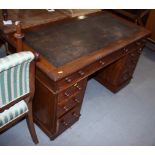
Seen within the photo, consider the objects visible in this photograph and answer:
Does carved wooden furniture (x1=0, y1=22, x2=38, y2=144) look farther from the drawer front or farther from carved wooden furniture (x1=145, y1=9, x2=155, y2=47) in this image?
carved wooden furniture (x1=145, y1=9, x2=155, y2=47)

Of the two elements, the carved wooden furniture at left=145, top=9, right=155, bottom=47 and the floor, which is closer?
the floor

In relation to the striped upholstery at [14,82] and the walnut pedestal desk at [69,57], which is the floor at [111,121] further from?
the striped upholstery at [14,82]

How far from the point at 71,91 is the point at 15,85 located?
0.49 meters

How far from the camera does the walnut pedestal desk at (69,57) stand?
1.42 meters

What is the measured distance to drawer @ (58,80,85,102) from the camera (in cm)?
150

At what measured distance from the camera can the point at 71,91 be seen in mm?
1577

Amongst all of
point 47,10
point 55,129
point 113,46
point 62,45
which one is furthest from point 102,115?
point 47,10

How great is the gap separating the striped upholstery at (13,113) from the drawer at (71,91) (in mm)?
278

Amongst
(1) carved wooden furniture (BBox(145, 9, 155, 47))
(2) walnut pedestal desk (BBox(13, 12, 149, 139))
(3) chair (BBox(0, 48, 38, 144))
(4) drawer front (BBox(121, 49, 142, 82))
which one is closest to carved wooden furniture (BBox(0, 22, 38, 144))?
(3) chair (BBox(0, 48, 38, 144))

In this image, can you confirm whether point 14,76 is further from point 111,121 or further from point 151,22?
point 151,22

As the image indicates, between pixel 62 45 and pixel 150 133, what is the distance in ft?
4.41

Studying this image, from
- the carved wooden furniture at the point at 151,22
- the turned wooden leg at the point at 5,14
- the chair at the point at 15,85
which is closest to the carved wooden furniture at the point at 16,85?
the chair at the point at 15,85
